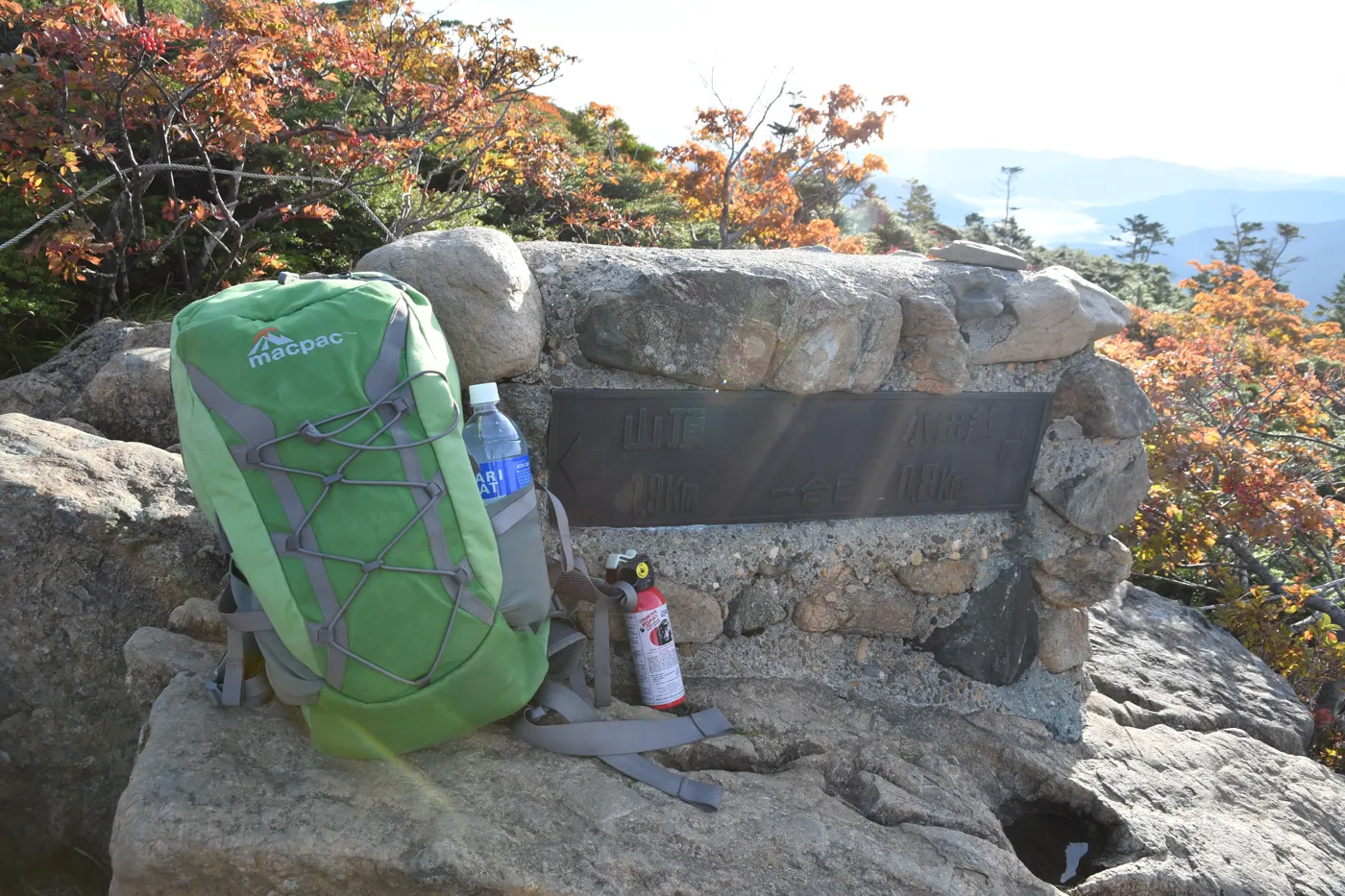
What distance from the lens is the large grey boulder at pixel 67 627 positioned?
6.75 ft

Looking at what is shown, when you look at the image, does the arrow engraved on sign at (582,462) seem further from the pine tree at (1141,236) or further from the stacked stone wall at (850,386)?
the pine tree at (1141,236)

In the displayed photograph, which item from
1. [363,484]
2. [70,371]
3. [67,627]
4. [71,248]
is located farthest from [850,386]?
[71,248]

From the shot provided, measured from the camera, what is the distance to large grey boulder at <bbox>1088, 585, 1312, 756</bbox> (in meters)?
3.08

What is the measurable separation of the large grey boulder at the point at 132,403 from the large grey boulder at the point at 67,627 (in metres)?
0.53

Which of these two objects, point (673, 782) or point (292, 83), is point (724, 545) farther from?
point (292, 83)

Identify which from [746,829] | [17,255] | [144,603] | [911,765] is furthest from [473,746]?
[17,255]

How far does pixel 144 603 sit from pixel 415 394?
107cm

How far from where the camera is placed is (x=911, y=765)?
7.73 ft

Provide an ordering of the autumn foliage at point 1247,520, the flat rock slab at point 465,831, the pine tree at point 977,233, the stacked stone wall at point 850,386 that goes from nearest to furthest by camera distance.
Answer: the flat rock slab at point 465,831 → the stacked stone wall at point 850,386 → the autumn foliage at point 1247,520 → the pine tree at point 977,233

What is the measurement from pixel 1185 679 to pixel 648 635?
223cm

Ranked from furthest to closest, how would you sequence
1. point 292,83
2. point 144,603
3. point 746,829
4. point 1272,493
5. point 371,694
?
point 1272,493 < point 292,83 < point 144,603 < point 746,829 < point 371,694

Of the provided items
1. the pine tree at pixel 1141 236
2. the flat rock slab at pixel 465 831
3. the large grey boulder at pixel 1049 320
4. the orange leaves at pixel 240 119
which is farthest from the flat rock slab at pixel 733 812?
the pine tree at pixel 1141 236

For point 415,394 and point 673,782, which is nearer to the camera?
point 415,394

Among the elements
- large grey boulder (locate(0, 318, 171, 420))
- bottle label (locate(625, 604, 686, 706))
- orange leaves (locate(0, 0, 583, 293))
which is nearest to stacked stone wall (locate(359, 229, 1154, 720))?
bottle label (locate(625, 604, 686, 706))
